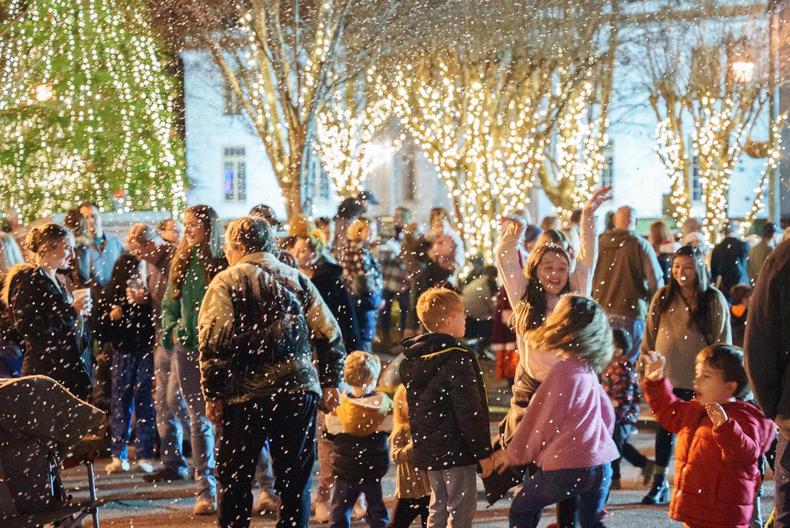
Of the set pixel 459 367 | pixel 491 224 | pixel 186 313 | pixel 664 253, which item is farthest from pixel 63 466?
pixel 491 224

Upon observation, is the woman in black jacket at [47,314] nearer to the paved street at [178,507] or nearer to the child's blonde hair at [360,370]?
the paved street at [178,507]

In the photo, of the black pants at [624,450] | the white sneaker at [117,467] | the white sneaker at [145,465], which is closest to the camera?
the black pants at [624,450]

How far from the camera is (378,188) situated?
36969 millimetres

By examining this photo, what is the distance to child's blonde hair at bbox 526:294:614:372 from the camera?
17.8 feet

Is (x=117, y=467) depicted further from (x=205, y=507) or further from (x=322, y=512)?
(x=322, y=512)

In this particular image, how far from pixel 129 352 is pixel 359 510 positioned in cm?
253

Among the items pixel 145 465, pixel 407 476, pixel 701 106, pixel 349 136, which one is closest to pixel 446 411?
pixel 407 476

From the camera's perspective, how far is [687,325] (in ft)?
24.9

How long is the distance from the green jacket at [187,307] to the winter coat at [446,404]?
78.6 inches

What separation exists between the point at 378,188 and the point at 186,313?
29869mm

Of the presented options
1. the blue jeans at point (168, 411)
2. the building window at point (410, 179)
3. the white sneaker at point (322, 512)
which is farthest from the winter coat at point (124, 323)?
the building window at point (410, 179)

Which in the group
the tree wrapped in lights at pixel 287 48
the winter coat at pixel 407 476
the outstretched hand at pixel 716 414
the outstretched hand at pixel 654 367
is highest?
the tree wrapped in lights at pixel 287 48

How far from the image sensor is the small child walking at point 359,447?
6.54 metres

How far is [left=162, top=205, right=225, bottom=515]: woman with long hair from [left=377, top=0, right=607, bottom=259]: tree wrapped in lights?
11170 millimetres
